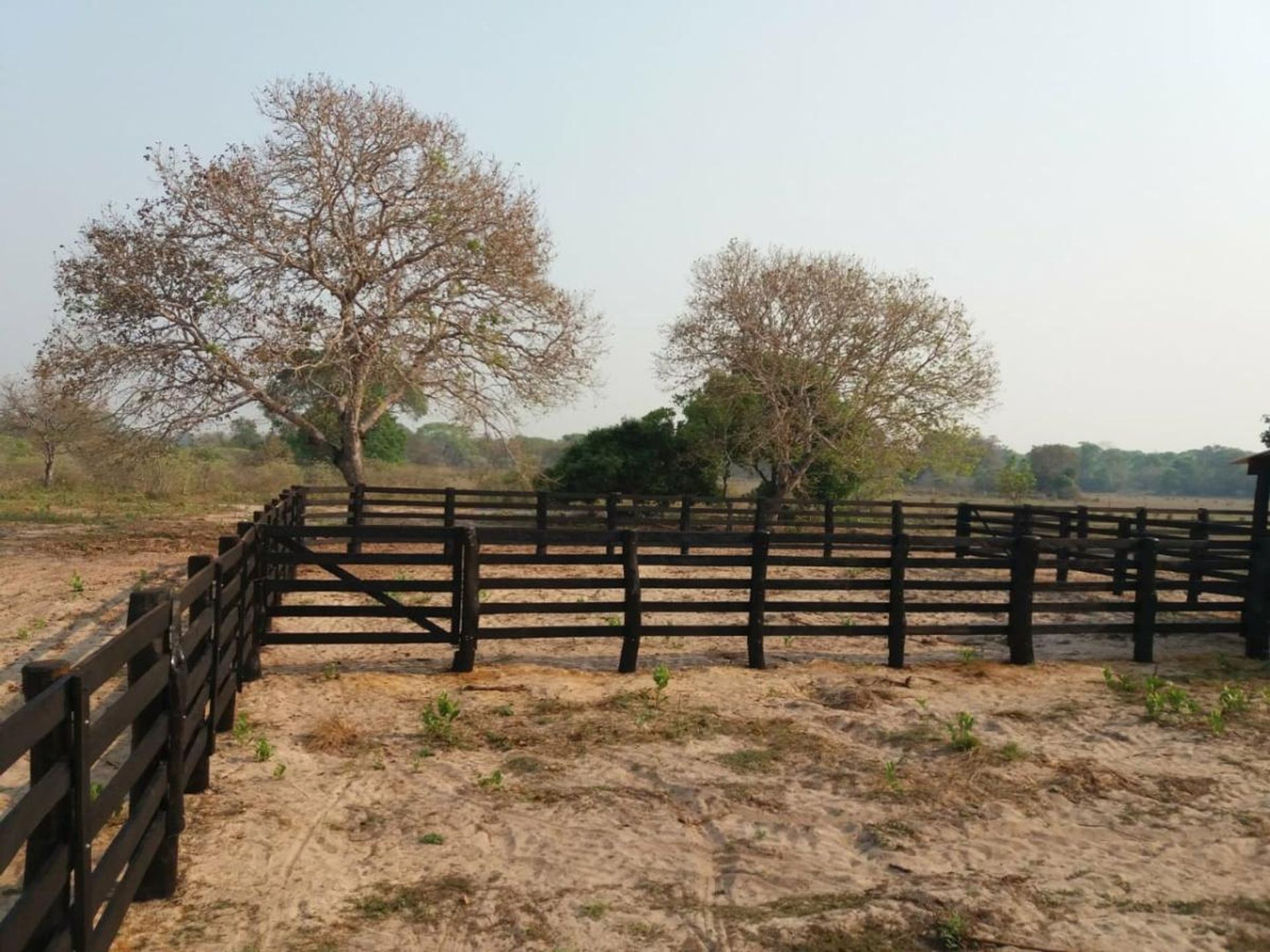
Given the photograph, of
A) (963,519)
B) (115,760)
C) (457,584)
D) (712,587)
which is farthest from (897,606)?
(963,519)

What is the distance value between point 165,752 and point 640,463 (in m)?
27.5

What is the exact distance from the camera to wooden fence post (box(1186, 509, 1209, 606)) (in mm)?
10898

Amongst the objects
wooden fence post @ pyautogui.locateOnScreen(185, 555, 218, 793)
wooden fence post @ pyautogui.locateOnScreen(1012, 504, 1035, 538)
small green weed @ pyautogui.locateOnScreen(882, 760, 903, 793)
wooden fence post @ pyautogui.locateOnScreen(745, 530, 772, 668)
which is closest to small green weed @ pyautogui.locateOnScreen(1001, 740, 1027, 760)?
small green weed @ pyautogui.locateOnScreen(882, 760, 903, 793)

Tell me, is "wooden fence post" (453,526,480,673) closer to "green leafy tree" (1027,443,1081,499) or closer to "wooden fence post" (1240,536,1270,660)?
"wooden fence post" (1240,536,1270,660)

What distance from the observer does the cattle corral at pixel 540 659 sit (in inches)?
119

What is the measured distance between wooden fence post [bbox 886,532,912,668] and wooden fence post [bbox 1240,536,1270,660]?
434 centimetres

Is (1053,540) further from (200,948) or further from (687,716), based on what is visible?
(200,948)

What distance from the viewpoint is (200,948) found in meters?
3.74

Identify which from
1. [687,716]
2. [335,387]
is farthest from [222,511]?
[687,716]

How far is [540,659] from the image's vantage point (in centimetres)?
959

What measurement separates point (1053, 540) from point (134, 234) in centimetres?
1781

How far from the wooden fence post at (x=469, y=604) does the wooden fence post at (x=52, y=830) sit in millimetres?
5828

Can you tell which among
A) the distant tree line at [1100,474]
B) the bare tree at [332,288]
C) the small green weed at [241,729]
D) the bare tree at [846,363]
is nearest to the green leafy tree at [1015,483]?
the distant tree line at [1100,474]

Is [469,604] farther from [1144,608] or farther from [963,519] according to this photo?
[963,519]
